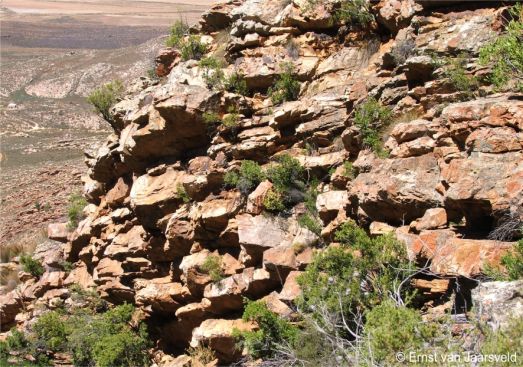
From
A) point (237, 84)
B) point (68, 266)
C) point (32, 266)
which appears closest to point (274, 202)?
point (237, 84)

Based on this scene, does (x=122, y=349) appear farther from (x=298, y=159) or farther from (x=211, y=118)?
(x=298, y=159)

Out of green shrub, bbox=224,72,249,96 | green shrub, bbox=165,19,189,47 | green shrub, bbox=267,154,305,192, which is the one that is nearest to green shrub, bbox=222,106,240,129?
green shrub, bbox=224,72,249,96

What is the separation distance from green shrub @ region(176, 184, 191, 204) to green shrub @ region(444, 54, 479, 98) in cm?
730

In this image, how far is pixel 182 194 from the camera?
1363cm

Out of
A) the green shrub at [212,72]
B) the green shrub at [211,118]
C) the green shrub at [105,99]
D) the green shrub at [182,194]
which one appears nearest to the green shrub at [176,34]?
the green shrub at [105,99]

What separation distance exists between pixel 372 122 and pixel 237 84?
485 cm

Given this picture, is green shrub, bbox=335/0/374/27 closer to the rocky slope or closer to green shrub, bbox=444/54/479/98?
the rocky slope

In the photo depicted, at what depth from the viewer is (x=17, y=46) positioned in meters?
77.8

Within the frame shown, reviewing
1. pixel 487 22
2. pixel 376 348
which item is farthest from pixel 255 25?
pixel 376 348

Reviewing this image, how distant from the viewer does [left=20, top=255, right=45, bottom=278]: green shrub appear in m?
19.3

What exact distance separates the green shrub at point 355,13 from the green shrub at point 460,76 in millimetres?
3545

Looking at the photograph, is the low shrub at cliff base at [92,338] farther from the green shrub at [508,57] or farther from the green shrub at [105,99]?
the green shrub at [508,57]

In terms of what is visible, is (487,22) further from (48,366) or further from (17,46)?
(17,46)

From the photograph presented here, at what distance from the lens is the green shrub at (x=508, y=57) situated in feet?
Result: 26.1
